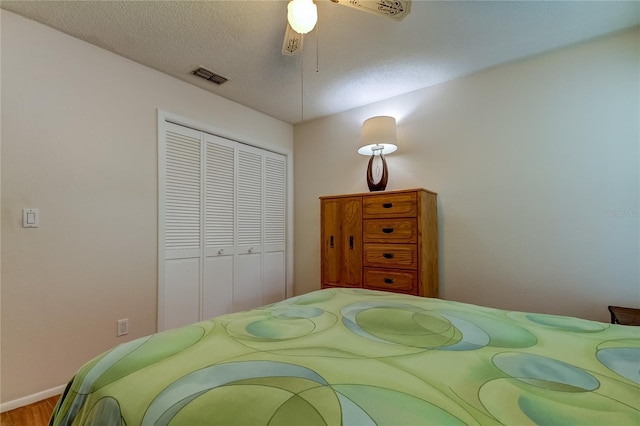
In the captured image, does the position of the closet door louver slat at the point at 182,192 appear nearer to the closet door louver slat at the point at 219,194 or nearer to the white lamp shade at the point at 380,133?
the closet door louver slat at the point at 219,194

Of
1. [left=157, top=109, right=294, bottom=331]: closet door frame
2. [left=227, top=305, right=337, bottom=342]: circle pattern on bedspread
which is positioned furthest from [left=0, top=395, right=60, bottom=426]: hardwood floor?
[left=227, top=305, right=337, bottom=342]: circle pattern on bedspread

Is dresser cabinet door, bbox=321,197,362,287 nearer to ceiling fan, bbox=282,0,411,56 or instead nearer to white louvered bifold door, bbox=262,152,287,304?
white louvered bifold door, bbox=262,152,287,304

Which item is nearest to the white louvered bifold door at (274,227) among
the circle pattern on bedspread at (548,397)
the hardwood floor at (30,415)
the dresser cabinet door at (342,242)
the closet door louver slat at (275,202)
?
the closet door louver slat at (275,202)

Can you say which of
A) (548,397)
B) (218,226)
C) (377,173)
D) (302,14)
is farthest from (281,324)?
(377,173)

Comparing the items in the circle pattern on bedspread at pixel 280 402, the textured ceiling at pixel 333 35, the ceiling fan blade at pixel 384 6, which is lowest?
the circle pattern on bedspread at pixel 280 402

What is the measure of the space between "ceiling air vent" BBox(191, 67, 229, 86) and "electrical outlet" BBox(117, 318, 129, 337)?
206cm

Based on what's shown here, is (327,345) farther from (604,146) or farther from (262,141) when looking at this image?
(262,141)

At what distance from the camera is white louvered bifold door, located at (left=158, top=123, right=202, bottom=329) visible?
241cm

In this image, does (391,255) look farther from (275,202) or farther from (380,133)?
(275,202)

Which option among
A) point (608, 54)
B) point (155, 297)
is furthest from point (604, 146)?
point (155, 297)

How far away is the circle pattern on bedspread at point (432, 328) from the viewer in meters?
0.83

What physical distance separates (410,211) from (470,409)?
1.88m

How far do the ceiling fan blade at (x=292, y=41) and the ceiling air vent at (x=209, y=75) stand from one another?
3.34ft

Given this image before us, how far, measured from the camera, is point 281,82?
8.50 ft
